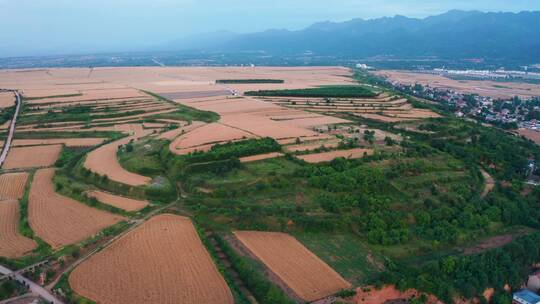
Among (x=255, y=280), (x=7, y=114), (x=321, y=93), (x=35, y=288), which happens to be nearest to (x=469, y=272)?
(x=255, y=280)

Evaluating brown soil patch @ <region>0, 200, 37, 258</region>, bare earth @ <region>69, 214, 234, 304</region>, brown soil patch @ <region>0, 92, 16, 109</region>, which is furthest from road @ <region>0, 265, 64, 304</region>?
brown soil patch @ <region>0, 92, 16, 109</region>

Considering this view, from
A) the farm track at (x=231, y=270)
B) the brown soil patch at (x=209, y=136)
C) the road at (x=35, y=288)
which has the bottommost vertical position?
the farm track at (x=231, y=270)

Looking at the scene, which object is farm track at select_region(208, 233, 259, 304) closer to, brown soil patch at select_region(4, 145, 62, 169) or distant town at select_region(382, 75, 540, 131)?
brown soil patch at select_region(4, 145, 62, 169)

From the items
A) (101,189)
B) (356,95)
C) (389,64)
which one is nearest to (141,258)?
(101,189)

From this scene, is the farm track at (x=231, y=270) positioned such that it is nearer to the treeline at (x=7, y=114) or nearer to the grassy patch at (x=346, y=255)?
the grassy patch at (x=346, y=255)

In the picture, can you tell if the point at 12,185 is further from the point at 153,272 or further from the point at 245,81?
the point at 245,81

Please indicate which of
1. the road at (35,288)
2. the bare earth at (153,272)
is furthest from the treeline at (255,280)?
the road at (35,288)
